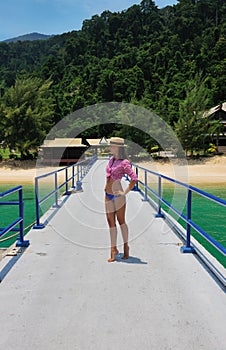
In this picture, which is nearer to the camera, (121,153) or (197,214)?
(121,153)

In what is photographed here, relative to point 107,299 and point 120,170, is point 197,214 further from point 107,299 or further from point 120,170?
point 107,299

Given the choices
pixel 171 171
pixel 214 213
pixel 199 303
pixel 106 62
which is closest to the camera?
pixel 199 303

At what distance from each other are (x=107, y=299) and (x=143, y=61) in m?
68.3

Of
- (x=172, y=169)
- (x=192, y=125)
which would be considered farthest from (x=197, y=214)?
(x=192, y=125)

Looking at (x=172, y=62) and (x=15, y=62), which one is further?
(x=15, y=62)

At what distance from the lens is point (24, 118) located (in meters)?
31.3

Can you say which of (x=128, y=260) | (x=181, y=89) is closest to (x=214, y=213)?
(x=128, y=260)

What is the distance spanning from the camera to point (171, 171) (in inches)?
1203

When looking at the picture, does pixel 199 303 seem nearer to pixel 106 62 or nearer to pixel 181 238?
pixel 181 238

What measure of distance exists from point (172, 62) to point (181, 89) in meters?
14.3

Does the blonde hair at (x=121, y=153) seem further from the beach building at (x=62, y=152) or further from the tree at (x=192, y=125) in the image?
the tree at (x=192, y=125)

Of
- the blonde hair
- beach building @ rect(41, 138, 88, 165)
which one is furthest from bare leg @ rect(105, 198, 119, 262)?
beach building @ rect(41, 138, 88, 165)

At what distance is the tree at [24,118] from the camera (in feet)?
103

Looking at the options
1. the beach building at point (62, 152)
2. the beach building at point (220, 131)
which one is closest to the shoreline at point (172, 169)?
the beach building at point (62, 152)
